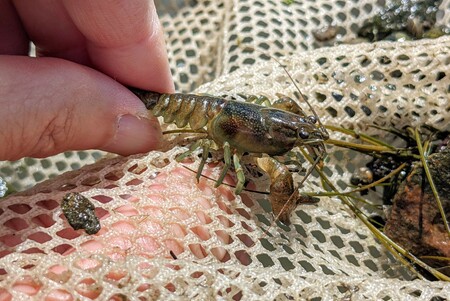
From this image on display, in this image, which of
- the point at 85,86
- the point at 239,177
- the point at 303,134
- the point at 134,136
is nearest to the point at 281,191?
the point at 239,177

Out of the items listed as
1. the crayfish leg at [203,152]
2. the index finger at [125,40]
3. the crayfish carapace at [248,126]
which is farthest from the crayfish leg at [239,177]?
the index finger at [125,40]

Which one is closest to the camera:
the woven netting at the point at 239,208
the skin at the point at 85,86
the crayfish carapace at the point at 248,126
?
the woven netting at the point at 239,208

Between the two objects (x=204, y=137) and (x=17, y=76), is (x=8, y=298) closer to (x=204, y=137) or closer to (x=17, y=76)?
(x=17, y=76)

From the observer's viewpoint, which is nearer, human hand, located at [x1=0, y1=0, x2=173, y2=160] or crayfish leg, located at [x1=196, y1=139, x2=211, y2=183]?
human hand, located at [x1=0, y1=0, x2=173, y2=160]

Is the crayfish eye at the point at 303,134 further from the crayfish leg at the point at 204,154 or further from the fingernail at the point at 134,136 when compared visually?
the fingernail at the point at 134,136

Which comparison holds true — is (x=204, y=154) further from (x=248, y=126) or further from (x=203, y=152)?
(x=248, y=126)

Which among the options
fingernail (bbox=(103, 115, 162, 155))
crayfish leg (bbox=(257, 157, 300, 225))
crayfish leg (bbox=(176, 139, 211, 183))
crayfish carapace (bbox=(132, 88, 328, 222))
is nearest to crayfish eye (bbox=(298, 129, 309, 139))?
crayfish carapace (bbox=(132, 88, 328, 222))

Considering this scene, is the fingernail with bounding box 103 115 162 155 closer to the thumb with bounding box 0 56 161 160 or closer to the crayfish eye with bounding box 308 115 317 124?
the thumb with bounding box 0 56 161 160
